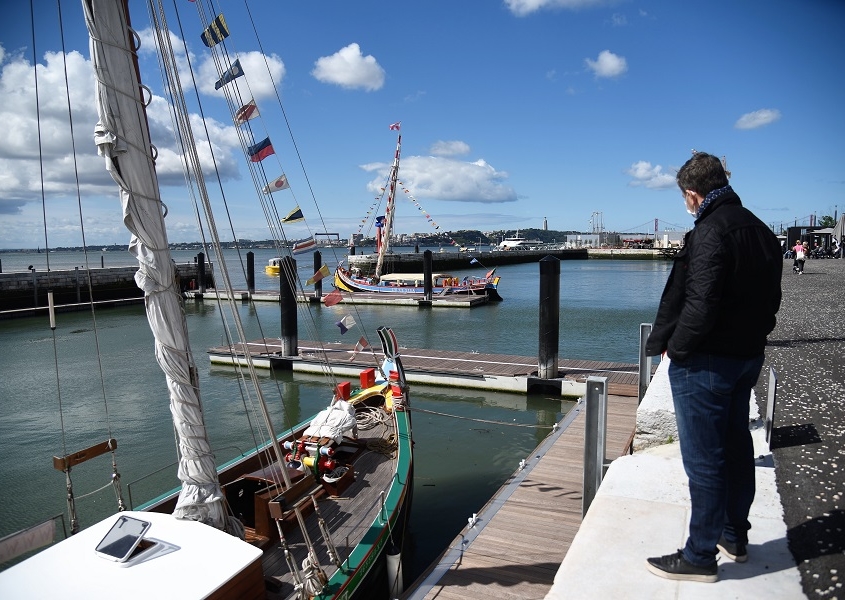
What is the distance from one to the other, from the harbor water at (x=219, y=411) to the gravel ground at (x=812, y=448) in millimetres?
4050

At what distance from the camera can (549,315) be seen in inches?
613

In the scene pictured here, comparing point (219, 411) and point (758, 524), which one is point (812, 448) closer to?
point (758, 524)

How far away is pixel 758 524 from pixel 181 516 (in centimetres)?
452

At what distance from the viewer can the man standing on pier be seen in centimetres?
285

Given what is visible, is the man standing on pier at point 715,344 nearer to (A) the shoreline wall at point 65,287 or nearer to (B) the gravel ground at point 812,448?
(B) the gravel ground at point 812,448

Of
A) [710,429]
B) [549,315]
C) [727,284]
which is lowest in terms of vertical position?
[549,315]

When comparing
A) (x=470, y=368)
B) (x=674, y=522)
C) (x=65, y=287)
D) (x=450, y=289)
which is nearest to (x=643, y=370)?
(x=674, y=522)

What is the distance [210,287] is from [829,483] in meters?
48.6

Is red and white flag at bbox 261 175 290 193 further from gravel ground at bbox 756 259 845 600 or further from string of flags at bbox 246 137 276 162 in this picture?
gravel ground at bbox 756 259 845 600

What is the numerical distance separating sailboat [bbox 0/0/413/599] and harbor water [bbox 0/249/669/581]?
85 cm

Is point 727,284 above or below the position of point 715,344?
above

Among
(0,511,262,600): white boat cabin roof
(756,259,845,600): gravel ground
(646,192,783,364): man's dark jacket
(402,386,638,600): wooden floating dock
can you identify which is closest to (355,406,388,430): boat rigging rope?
(402,386,638,600): wooden floating dock

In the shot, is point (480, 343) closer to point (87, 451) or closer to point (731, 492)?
point (87, 451)

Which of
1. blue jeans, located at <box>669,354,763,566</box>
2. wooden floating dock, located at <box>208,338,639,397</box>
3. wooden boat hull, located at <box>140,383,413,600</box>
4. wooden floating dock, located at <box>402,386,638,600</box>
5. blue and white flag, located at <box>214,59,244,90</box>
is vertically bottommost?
wooden floating dock, located at <box>208,338,639,397</box>
